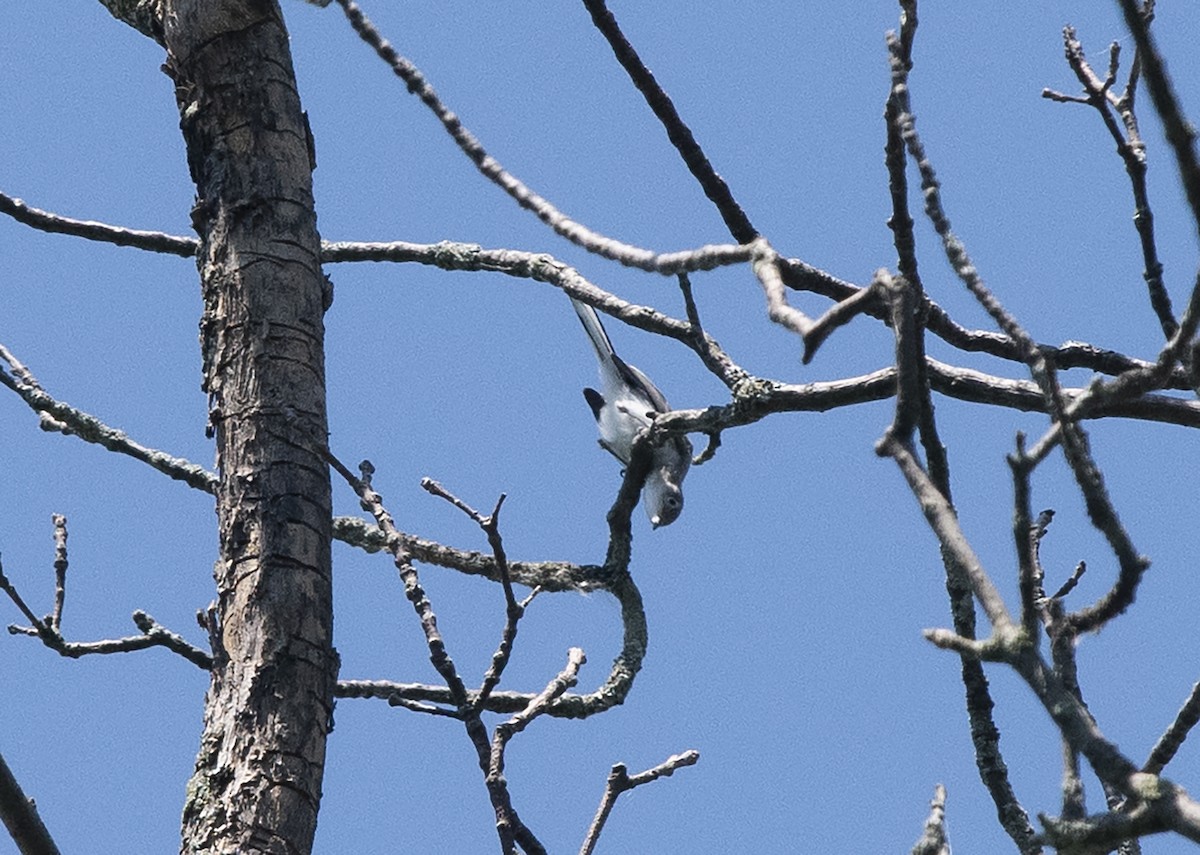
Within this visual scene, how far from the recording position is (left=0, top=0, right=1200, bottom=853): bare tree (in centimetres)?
168

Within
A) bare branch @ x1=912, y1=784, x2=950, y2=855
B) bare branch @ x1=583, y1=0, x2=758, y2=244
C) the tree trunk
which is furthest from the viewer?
bare branch @ x1=583, y1=0, x2=758, y2=244

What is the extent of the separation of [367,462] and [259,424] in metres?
0.35

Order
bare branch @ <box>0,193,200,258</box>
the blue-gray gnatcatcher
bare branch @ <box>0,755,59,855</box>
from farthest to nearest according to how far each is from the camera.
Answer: the blue-gray gnatcatcher, bare branch @ <box>0,193,200,258</box>, bare branch @ <box>0,755,59,855</box>

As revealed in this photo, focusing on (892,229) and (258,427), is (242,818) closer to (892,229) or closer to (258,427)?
(258,427)

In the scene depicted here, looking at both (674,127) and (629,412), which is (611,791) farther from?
(629,412)

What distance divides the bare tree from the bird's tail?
3.97 meters

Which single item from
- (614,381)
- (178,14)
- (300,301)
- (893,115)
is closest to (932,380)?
(893,115)

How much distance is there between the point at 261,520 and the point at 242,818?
65 centimetres

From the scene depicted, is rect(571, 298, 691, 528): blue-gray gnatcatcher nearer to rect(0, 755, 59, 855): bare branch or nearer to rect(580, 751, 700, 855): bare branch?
rect(580, 751, 700, 855): bare branch

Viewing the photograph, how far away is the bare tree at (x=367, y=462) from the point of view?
5.50 feet

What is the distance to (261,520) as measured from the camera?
3020mm

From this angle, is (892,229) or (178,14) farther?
(178,14)

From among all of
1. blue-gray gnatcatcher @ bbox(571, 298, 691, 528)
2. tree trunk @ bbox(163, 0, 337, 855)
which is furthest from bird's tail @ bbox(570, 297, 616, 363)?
tree trunk @ bbox(163, 0, 337, 855)

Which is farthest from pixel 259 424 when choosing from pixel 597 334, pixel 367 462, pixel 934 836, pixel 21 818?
pixel 597 334
